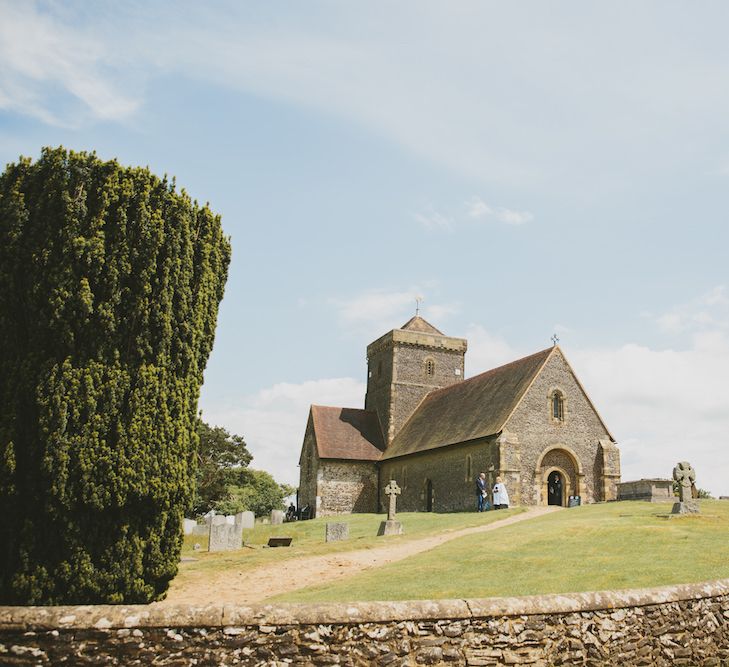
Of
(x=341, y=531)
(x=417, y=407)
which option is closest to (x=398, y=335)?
(x=417, y=407)

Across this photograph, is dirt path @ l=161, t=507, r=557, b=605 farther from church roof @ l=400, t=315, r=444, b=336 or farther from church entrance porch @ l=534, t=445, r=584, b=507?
church roof @ l=400, t=315, r=444, b=336

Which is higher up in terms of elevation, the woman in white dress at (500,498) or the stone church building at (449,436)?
the stone church building at (449,436)

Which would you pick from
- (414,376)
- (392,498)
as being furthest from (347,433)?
(392,498)

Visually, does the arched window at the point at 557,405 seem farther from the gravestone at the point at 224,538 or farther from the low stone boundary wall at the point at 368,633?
the low stone boundary wall at the point at 368,633

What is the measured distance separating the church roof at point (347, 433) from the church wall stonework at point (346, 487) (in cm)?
59

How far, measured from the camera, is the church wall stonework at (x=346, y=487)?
4478 centimetres

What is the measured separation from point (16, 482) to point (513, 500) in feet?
84.6

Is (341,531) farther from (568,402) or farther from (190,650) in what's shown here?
(190,650)

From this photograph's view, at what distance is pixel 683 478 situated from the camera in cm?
2228

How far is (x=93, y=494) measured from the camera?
9.20m

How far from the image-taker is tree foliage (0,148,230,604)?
9180 mm

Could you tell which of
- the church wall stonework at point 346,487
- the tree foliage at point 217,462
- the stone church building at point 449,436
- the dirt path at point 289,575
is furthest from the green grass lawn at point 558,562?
the tree foliage at point 217,462

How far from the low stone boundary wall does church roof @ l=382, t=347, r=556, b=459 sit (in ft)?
80.6

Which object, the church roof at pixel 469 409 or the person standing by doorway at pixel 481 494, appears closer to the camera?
the person standing by doorway at pixel 481 494
